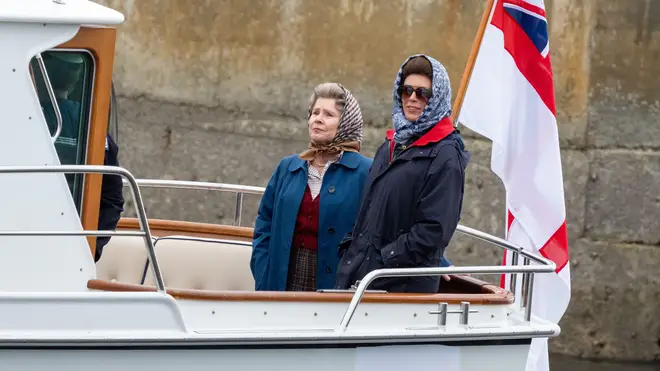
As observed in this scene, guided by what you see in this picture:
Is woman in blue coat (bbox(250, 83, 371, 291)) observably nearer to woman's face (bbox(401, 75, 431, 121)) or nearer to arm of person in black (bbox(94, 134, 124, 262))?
woman's face (bbox(401, 75, 431, 121))

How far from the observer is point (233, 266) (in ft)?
19.9

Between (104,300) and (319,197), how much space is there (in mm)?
1030

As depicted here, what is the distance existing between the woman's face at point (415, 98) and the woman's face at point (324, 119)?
15.5 inches

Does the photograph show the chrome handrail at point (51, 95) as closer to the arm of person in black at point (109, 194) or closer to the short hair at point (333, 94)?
the arm of person in black at point (109, 194)

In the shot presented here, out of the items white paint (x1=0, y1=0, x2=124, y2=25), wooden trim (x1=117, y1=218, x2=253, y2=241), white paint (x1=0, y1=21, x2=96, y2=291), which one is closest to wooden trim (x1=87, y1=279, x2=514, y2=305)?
white paint (x1=0, y1=21, x2=96, y2=291)

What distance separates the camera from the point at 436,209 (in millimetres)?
4660

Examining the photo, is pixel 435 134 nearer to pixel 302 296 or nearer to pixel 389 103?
pixel 302 296

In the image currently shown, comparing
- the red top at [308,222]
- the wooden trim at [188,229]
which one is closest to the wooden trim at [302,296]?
the red top at [308,222]

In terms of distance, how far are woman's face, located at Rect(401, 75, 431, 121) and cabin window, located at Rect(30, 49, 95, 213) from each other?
120cm

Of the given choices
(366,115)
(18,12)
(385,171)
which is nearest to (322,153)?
(385,171)

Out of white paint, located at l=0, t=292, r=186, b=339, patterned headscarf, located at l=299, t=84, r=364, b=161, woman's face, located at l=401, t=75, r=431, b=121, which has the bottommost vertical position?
white paint, located at l=0, t=292, r=186, b=339

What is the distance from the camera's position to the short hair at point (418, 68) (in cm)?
475

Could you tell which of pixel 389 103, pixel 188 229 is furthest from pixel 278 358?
pixel 389 103

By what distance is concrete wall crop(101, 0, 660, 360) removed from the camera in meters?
9.03
